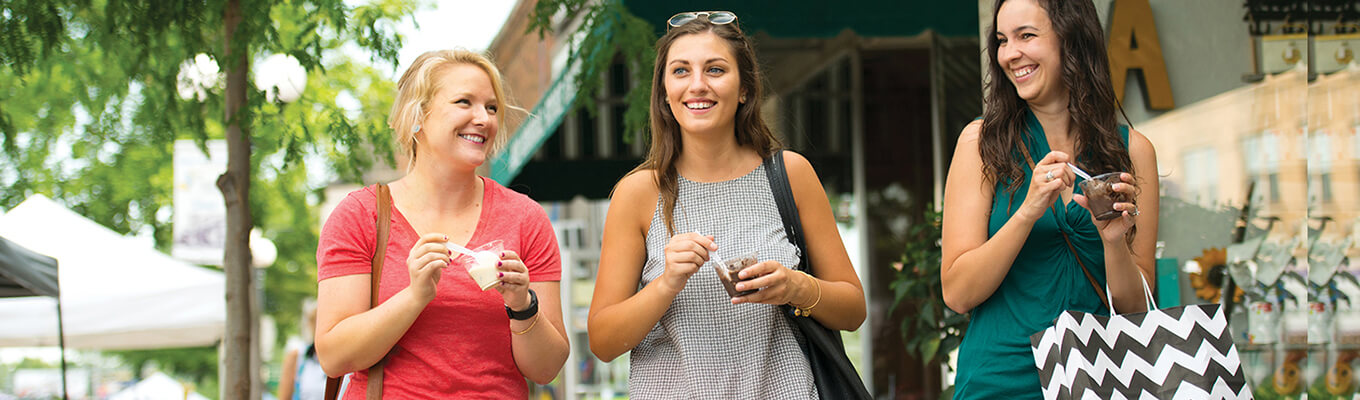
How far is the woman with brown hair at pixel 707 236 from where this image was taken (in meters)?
2.64

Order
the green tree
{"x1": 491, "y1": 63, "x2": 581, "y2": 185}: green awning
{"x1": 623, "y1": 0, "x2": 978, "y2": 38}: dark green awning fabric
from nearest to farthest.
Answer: the green tree, {"x1": 491, "y1": 63, "x2": 581, "y2": 185}: green awning, {"x1": 623, "y1": 0, "x2": 978, "y2": 38}: dark green awning fabric

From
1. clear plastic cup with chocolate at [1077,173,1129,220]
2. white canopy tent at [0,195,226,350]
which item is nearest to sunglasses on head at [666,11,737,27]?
clear plastic cup with chocolate at [1077,173,1129,220]

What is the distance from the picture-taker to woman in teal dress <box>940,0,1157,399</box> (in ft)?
8.13

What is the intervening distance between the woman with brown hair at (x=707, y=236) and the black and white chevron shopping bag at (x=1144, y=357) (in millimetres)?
572

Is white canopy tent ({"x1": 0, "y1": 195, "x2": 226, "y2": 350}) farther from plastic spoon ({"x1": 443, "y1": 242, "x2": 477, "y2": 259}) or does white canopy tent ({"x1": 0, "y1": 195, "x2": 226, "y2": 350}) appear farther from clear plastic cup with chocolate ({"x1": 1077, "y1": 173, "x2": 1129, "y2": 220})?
clear plastic cup with chocolate ({"x1": 1077, "y1": 173, "x2": 1129, "y2": 220})

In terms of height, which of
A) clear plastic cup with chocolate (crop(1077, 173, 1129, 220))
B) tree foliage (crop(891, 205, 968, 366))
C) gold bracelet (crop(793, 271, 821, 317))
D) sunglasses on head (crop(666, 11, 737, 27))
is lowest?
tree foliage (crop(891, 205, 968, 366))

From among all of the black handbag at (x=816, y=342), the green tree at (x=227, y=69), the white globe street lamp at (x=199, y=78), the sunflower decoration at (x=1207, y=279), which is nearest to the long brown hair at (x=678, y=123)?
the black handbag at (x=816, y=342)

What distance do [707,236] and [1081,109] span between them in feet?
3.03

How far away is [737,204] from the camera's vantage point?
9.06ft

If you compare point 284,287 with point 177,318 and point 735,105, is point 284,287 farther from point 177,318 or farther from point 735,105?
point 735,105

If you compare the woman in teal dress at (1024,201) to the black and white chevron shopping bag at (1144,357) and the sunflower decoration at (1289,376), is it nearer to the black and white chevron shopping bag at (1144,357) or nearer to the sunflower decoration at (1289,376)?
the black and white chevron shopping bag at (1144,357)

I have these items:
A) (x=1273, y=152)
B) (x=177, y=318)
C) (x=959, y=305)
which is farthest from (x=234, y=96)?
(x=177, y=318)

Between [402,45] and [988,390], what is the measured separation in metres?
3.16

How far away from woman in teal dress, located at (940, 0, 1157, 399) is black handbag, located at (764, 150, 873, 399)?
26cm
